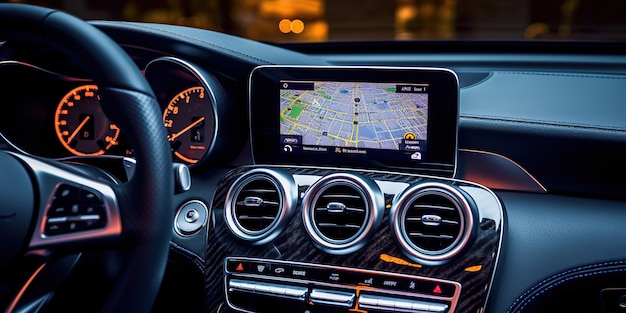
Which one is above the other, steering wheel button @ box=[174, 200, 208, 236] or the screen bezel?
the screen bezel

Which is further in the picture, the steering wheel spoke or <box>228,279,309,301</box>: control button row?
<box>228,279,309,301</box>: control button row

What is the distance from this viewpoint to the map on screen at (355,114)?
1632 mm

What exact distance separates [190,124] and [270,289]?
648mm

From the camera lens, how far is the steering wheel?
1.09 meters

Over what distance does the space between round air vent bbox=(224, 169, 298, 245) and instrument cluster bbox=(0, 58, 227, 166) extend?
27 cm

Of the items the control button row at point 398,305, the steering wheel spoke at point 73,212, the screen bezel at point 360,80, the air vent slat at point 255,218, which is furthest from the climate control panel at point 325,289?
the steering wheel spoke at point 73,212

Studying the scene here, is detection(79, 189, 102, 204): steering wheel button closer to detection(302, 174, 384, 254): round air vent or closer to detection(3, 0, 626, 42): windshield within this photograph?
detection(302, 174, 384, 254): round air vent

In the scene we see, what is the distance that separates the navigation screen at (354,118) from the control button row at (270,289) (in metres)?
0.40

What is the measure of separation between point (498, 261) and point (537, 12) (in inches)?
239

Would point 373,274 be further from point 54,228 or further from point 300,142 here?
point 54,228

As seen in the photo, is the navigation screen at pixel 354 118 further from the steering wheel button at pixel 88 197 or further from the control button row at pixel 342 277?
the steering wheel button at pixel 88 197

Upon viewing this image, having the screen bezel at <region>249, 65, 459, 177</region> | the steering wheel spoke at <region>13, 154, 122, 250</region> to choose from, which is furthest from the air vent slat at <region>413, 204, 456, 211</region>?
the steering wheel spoke at <region>13, 154, 122, 250</region>

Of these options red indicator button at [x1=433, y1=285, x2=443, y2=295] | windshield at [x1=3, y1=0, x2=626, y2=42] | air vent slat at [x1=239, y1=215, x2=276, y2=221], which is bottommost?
red indicator button at [x1=433, y1=285, x2=443, y2=295]

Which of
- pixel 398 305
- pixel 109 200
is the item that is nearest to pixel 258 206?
pixel 398 305
